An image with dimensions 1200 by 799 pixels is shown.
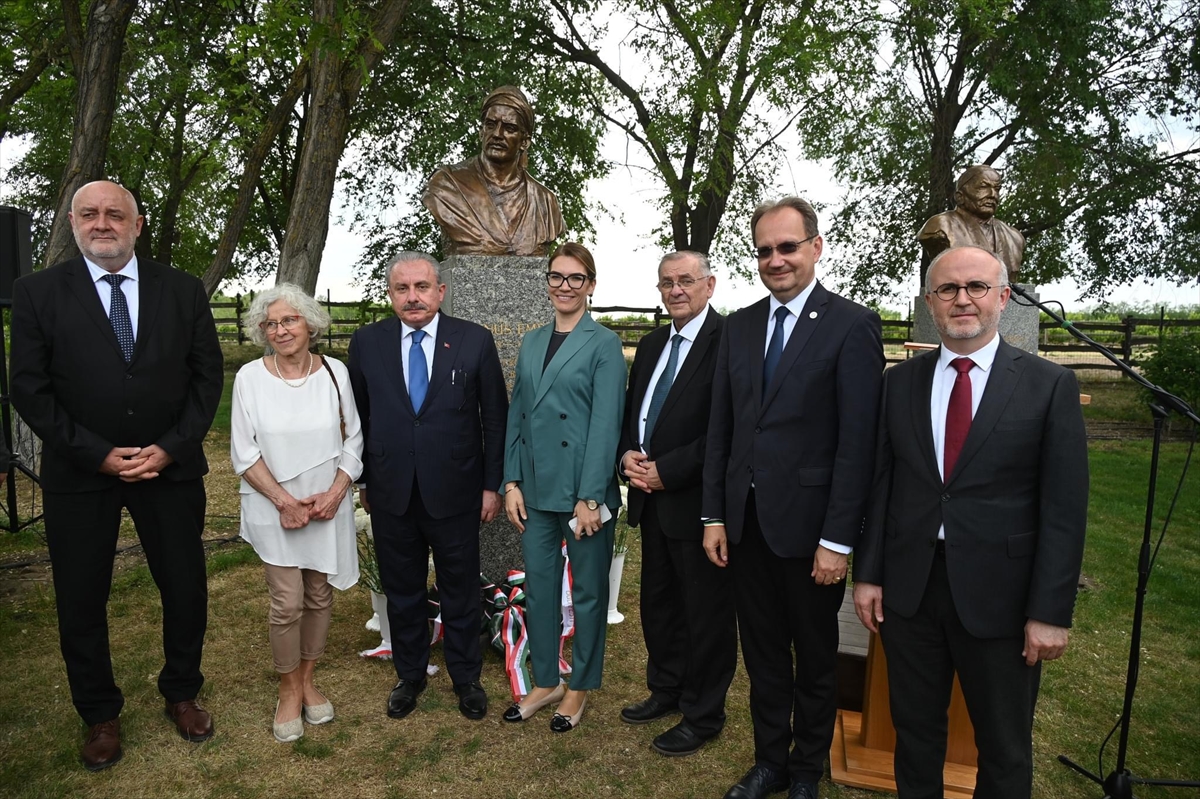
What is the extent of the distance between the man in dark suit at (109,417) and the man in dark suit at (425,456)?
71 centimetres

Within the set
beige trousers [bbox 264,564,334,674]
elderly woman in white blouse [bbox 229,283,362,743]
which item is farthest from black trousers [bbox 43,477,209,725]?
A: beige trousers [bbox 264,564,334,674]

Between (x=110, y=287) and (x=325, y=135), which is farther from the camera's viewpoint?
(x=325, y=135)

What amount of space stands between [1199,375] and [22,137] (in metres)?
19.8

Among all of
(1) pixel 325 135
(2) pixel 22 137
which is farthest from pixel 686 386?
(2) pixel 22 137

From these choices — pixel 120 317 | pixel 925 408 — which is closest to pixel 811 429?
pixel 925 408

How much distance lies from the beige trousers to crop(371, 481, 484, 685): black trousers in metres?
0.31

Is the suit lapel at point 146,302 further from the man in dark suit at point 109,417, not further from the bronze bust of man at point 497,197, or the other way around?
the bronze bust of man at point 497,197

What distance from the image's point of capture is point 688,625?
3514 millimetres

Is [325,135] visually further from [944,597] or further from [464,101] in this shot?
[944,597]

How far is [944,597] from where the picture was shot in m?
2.48

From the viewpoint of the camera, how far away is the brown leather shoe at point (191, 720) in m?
3.59

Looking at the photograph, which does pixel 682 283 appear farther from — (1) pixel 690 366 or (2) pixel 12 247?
(2) pixel 12 247

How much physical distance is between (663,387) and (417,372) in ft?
3.59

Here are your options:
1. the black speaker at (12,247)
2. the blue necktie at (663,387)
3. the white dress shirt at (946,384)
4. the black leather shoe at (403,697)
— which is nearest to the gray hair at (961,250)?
the white dress shirt at (946,384)
